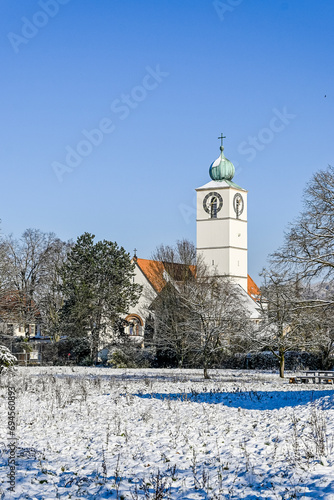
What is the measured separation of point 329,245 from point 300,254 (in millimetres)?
1054

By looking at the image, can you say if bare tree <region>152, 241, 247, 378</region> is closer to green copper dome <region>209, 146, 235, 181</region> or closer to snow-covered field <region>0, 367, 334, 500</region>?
snow-covered field <region>0, 367, 334, 500</region>

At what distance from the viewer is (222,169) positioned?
69.3m

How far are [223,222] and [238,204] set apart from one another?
299 cm

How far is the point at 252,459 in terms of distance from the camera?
10312 millimetres

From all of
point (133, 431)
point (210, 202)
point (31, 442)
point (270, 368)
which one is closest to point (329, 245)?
point (133, 431)

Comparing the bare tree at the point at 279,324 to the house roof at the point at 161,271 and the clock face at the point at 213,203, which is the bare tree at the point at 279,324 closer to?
the house roof at the point at 161,271

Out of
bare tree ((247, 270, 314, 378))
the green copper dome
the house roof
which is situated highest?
the green copper dome

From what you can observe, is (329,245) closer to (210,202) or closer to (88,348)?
(88,348)

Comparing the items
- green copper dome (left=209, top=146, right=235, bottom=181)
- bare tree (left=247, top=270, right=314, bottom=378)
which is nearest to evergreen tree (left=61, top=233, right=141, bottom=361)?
bare tree (left=247, top=270, right=314, bottom=378)

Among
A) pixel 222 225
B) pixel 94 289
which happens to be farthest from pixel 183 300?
pixel 222 225

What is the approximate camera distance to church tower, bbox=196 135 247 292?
216 ft

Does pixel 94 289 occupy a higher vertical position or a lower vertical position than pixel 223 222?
lower

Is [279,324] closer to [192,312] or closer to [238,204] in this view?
[192,312]

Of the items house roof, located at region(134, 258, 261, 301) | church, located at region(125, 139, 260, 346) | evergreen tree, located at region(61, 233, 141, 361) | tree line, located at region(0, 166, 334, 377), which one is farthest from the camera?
church, located at region(125, 139, 260, 346)
